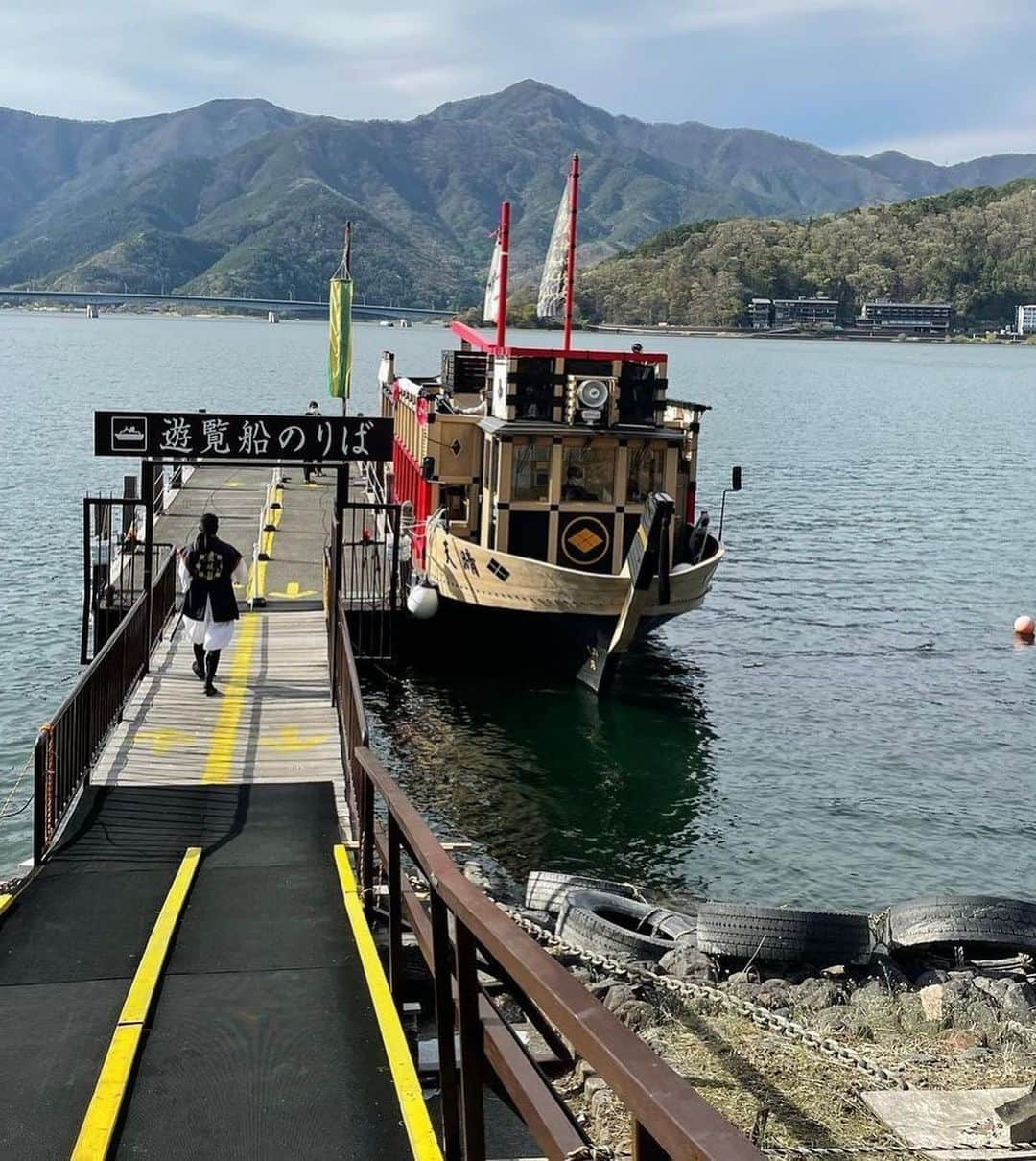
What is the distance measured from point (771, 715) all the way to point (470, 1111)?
18.8 m

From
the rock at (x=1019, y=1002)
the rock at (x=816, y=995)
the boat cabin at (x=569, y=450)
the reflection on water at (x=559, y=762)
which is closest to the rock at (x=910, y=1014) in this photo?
the rock at (x=816, y=995)

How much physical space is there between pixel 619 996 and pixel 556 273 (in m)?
19.7

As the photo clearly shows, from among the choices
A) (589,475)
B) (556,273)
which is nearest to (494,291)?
(556,273)

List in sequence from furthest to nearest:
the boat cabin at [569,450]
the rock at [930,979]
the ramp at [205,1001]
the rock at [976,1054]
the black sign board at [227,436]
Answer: the boat cabin at [569,450], the black sign board at [227,436], the rock at [930,979], the rock at [976,1054], the ramp at [205,1001]

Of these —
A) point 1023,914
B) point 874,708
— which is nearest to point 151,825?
point 1023,914

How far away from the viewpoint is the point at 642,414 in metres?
22.5

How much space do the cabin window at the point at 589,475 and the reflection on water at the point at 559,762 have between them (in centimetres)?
333

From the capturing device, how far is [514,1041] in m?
5.33

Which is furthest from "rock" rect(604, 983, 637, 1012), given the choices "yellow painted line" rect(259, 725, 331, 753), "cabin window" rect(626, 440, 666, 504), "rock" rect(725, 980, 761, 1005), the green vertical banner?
the green vertical banner

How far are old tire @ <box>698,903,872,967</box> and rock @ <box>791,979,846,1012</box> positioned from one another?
476 millimetres

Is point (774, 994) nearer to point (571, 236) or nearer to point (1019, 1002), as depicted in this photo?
point (1019, 1002)

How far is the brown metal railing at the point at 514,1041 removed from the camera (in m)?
3.23

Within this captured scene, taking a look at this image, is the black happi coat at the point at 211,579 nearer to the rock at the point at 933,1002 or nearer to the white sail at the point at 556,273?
the rock at the point at 933,1002

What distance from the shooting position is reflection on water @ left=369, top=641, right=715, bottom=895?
17125mm
